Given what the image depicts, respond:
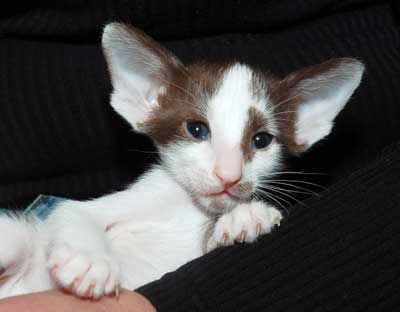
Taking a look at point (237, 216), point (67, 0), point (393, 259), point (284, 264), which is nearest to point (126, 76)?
point (67, 0)

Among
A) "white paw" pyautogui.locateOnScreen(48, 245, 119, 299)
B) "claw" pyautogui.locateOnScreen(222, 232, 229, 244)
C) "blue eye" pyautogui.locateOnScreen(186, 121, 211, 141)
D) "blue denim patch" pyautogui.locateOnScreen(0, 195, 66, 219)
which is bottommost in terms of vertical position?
"white paw" pyautogui.locateOnScreen(48, 245, 119, 299)

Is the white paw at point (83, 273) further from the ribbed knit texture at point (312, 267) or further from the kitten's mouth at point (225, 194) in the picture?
the kitten's mouth at point (225, 194)

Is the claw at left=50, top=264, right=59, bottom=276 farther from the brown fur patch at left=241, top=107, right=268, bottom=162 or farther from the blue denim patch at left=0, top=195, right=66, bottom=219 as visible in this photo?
the brown fur patch at left=241, top=107, right=268, bottom=162

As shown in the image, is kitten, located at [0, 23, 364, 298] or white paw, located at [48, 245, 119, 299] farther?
kitten, located at [0, 23, 364, 298]

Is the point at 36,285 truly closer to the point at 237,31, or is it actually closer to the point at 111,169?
the point at 111,169

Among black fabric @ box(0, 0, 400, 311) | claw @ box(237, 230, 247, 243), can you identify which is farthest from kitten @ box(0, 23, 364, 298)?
black fabric @ box(0, 0, 400, 311)

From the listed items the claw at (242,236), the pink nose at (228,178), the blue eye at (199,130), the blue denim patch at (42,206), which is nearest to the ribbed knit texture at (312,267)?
the claw at (242,236)

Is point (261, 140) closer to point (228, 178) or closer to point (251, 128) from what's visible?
point (251, 128)
